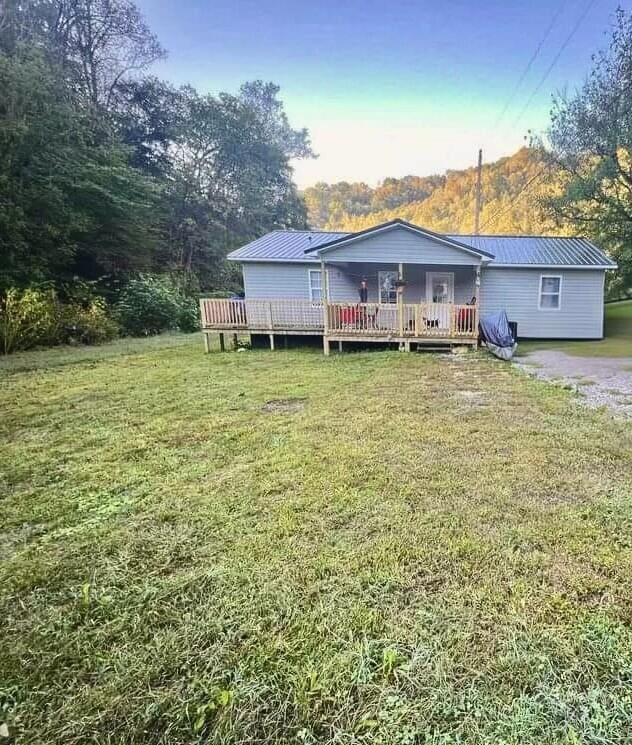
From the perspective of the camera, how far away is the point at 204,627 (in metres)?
1.86

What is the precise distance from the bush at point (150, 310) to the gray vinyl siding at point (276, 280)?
14.4 feet

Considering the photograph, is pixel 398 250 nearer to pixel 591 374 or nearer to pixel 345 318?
pixel 345 318

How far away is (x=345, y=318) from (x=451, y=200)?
113 feet

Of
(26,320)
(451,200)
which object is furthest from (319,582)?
(451,200)

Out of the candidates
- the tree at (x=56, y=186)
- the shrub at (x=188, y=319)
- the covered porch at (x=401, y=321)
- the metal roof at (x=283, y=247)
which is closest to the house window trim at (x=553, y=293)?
the covered porch at (x=401, y=321)

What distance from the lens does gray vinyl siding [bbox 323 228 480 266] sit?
33.8 feet

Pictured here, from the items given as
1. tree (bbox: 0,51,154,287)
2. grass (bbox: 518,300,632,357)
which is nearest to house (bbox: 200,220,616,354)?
grass (bbox: 518,300,632,357)

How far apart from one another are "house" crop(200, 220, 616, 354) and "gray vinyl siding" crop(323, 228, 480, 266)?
3 cm

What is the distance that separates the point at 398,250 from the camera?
34.0 ft

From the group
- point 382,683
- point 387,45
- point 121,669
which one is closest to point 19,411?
point 121,669

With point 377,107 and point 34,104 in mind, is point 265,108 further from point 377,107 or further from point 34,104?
point 34,104

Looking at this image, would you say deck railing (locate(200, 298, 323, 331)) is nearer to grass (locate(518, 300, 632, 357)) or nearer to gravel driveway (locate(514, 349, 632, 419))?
gravel driveway (locate(514, 349, 632, 419))

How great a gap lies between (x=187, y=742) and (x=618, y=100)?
20352mm

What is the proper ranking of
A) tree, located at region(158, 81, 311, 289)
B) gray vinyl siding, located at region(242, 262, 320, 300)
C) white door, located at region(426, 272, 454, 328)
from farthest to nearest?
tree, located at region(158, 81, 311, 289) < white door, located at region(426, 272, 454, 328) < gray vinyl siding, located at region(242, 262, 320, 300)
